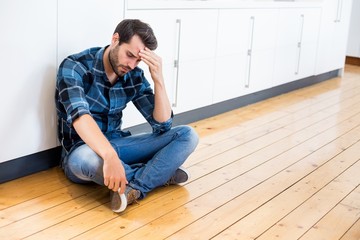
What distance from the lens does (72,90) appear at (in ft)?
7.00

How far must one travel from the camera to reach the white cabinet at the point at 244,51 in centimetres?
367

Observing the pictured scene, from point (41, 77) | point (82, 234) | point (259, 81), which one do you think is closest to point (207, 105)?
point (259, 81)

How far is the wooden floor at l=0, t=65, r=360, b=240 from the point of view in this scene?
2.05 metres

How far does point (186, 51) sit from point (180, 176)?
42.8 inches

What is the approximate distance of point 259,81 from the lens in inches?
165

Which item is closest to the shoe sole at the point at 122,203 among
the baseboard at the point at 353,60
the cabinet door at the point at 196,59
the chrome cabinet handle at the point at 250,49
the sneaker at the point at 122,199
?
the sneaker at the point at 122,199

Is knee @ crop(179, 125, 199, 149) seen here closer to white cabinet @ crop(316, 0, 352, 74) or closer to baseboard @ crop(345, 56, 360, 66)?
white cabinet @ crop(316, 0, 352, 74)

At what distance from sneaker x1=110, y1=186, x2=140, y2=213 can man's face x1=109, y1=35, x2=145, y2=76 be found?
497mm

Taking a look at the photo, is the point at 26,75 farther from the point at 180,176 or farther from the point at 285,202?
the point at 285,202

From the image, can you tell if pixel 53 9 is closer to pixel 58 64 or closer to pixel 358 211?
pixel 58 64

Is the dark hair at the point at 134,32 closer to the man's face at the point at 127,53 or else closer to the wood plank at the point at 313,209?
the man's face at the point at 127,53

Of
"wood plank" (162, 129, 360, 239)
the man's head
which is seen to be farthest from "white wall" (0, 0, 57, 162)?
"wood plank" (162, 129, 360, 239)

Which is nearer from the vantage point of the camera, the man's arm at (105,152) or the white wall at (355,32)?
the man's arm at (105,152)

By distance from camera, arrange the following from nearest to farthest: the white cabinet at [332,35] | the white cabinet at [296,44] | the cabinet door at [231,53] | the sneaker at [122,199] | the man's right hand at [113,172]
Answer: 1. the man's right hand at [113,172]
2. the sneaker at [122,199]
3. the cabinet door at [231,53]
4. the white cabinet at [296,44]
5. the white cabinet at [332,35]
